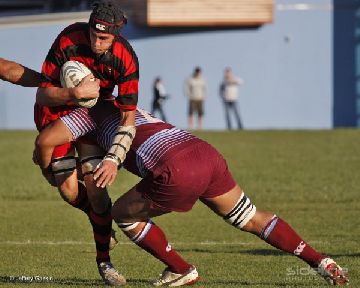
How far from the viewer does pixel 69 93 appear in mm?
8375

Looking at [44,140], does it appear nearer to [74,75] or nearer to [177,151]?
[74,75]

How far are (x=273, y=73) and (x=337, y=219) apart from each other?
28528mm

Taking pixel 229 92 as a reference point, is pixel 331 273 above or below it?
above

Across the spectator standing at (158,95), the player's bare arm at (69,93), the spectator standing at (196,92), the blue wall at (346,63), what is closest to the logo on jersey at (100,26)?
the player's bare arm at (69,93)

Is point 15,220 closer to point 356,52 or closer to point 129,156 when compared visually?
point 129,156

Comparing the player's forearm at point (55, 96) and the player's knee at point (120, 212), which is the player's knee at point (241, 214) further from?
the player's forearm at point (55, 96)

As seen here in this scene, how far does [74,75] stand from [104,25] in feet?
1.50

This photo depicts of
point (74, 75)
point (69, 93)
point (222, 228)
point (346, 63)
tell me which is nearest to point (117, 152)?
point (69, 93)

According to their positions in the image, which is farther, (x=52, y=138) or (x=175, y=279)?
(x=52, y=138)

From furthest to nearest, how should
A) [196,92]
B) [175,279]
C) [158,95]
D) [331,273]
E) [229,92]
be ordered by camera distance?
[229,92], [158,95], [196,92], [175,279], [331,273]

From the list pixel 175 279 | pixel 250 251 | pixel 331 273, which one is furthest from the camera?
pixel 250 251

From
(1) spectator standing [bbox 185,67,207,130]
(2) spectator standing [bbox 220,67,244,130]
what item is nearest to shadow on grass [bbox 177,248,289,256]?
(1) spectator standing [bbox 185,67,207,130]

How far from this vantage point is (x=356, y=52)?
1681 inches

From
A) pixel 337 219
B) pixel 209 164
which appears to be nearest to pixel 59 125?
pixel 209 164
